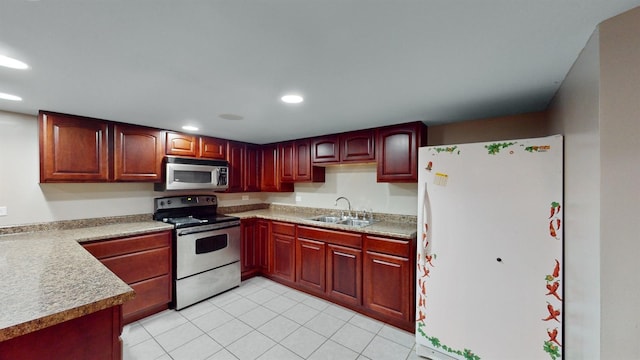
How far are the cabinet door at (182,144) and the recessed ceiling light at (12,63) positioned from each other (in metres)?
1.58

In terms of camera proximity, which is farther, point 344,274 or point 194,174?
point 194,174

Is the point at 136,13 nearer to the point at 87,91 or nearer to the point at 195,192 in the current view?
the point at 87,91

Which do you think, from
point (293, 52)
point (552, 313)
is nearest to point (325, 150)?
point (293, 52)

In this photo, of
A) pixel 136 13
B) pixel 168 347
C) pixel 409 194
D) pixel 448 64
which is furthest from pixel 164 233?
pixel 448 64

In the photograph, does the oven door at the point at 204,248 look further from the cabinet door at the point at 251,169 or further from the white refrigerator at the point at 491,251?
the white refrigerator at the point at 491,251

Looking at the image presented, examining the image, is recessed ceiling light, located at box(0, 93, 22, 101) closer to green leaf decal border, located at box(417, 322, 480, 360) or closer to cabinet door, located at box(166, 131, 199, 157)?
cabinet door, located at box(166, 131, 199, 157)

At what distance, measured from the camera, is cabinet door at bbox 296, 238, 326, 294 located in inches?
111

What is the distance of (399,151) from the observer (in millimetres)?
2559

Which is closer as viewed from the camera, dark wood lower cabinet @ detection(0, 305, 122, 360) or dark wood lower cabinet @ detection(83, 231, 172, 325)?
dark wood lower cabinet @ detection(0, 305, 122, 360)

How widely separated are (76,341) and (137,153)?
2143 millimetres

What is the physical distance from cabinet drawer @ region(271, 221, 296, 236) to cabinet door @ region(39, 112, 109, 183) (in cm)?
187

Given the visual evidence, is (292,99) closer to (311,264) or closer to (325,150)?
(325,150)

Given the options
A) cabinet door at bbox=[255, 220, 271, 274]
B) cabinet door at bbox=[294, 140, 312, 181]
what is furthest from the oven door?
cabinet door at bbox=[294, 140, 312, 181]

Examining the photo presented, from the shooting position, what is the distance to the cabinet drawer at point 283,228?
3111 millimetres
